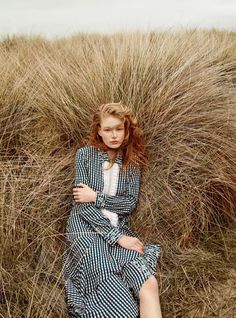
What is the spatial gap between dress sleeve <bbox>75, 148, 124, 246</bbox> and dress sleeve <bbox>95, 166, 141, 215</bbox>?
6 cm

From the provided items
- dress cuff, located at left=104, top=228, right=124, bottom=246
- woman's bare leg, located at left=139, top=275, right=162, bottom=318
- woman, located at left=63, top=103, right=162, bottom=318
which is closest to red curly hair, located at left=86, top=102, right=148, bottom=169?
woman, located at left=63, top=103, right=162, bottom=318

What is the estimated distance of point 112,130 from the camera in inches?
119

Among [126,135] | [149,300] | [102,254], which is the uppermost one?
[126,135]

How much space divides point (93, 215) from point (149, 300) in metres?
0.62

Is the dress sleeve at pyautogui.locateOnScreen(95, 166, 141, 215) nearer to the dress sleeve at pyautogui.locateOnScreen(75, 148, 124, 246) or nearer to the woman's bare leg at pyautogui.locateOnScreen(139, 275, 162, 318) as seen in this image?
the dress sleeve at pyautogui.locateOnScreen(75, 148, 124, 246)

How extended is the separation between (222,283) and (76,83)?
1.71 metres

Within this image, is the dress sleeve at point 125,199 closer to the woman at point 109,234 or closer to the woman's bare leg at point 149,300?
the woman at point 109,234

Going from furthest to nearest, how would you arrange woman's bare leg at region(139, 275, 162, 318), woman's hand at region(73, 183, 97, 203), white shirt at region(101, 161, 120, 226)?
white shirt at region(101, 161, 120, 226) → woman's hand at region(73, 183, 97, 203) → woman's bare leg at region(139, 275, 162, 318)

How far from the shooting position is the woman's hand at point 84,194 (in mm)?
2947

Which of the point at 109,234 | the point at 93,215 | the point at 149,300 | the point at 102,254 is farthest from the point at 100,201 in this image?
the point at 149,300

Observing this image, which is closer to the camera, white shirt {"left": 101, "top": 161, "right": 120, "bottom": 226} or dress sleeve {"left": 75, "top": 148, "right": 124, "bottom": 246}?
dress sleeve {"left": 75, "top": 148, "right": 124, "bottom": 246}

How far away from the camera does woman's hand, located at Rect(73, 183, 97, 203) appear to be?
9.67 ft

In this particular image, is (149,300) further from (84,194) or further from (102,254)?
(84,194)

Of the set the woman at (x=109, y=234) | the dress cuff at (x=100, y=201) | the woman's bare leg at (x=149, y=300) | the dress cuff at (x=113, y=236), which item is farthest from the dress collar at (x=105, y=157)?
the woman's bare leg at (x=149, y=300)
